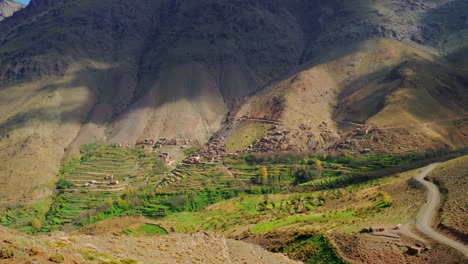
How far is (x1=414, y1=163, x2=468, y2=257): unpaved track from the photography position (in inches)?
1665

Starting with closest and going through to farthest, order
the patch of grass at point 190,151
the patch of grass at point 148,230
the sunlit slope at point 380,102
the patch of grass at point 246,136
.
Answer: the patch of grass at point 148,230 < the sunlit slope at point 380,102 < the patch of grass at point 246,136 < the patch of grass at point 190,151

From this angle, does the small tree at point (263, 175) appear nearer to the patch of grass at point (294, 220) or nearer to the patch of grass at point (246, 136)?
the patch of grass at point (246, 136)

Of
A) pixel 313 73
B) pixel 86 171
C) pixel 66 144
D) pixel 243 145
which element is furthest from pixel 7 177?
pixel 313 73

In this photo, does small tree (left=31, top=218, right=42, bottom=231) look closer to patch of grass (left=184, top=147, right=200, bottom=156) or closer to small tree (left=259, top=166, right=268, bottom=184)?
small tree (left=259, top=166, right=268, bottom=184)

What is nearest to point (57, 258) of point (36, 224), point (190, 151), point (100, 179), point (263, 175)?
point (36, 224)

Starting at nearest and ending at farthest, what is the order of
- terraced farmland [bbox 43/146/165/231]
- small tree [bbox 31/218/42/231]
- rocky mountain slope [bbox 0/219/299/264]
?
1. rocky mountain slope [bbox 0/219/299/264]
2. small tree [bbox 31/218/42/231]
3. terraced farmland [bbox 43/146/165/231]

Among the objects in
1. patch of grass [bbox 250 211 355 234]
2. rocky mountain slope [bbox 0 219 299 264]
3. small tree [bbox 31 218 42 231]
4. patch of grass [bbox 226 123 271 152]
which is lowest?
small tree [bbox 31 218 42 231]

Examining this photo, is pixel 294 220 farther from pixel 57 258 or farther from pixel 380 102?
pixel 380 102

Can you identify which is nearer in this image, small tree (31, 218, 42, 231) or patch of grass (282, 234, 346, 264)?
patch of grass (282, 234, 346, 264)

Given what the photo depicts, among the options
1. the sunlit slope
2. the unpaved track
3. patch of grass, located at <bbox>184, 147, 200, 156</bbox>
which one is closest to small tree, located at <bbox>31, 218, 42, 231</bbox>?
patch of grass, located at <bbox>184, 147, 200, 156</bbox>

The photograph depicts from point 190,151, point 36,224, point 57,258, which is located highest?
point 190,151

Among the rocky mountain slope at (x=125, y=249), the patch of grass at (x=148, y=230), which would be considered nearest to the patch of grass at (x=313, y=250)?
the rocky mountain slope at (x=125, y=249)

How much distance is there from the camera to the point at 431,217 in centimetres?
5141

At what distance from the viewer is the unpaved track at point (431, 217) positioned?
4228 centimetres
